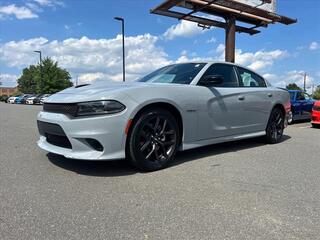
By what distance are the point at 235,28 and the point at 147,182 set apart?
1252 cm

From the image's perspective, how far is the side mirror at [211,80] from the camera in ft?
15.5

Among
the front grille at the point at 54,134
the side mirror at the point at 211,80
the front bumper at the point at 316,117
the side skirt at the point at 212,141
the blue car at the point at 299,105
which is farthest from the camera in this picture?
the blue car at the point at 299,105

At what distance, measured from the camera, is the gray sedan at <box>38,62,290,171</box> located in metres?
3.77

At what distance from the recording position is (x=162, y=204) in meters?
3.08

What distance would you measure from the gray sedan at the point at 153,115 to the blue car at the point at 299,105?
5951 millimetres

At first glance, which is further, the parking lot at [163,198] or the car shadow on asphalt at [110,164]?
the car shadow on asphalt at [110,164]

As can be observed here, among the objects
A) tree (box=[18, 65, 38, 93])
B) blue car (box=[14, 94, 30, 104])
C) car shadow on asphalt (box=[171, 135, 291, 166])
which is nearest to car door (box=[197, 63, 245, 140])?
car shadow on asphalt (box=[171, 135, 291, 166])

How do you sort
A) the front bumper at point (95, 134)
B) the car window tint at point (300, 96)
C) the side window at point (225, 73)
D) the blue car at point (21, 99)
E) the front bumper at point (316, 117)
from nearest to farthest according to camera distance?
the front bumper at point (95, 134), the side window at point (225, 73), the front bumper at point (316, 117), the car window tint at point (300, 96), the blue car at point (21, 99)

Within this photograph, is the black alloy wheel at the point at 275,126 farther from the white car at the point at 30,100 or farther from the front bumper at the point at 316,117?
the white car at the point at 30,100

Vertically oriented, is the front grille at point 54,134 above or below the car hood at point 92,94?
below

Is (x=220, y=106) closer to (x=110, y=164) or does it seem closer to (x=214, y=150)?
(x=214, y=150)

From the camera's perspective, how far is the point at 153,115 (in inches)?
163

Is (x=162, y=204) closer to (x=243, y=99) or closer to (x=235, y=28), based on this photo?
(x=243, y=99)

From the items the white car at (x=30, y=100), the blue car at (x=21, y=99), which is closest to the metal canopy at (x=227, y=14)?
the white car at (x=30, y=100)
